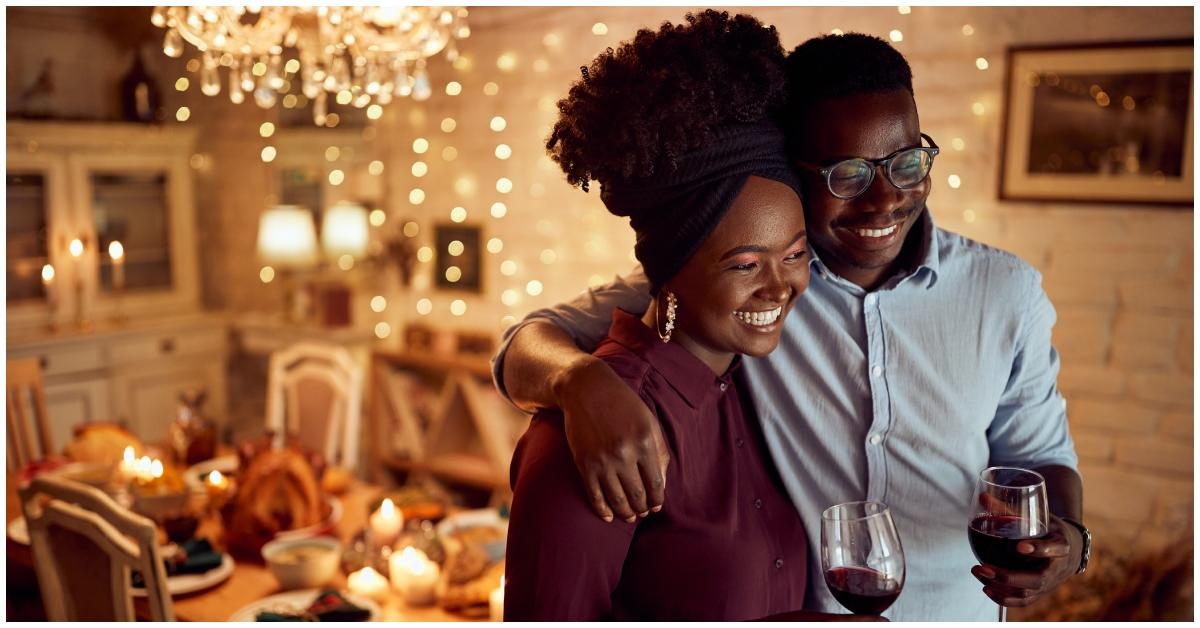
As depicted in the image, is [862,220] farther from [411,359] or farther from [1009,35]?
[411,359]

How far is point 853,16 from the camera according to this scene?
10.1 ft

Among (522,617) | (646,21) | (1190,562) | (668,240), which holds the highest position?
(646,21)

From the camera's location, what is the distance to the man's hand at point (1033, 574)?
1.27 m

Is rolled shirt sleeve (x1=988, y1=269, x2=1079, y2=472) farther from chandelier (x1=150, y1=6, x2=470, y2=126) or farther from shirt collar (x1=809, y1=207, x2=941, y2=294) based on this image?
chandelier (x1=150, y1=6, x2=470, y2=126)

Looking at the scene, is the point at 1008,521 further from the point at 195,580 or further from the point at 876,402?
the point at 195,580

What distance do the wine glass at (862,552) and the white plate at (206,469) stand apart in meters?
2.08

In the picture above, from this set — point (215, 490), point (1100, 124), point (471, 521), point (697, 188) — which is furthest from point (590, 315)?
point (1100, 124)

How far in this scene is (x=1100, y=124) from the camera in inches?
111

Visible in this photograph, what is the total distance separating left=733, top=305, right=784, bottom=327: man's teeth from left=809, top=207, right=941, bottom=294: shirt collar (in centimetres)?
20

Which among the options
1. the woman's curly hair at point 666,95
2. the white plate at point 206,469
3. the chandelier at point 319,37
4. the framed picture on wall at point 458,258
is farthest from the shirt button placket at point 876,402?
the framed picture on wall at point 458,258

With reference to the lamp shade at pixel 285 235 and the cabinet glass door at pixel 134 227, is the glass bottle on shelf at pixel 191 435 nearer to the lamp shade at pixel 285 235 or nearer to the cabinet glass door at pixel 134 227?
the lamp shade at pixel 285 235

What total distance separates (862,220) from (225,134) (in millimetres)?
4407

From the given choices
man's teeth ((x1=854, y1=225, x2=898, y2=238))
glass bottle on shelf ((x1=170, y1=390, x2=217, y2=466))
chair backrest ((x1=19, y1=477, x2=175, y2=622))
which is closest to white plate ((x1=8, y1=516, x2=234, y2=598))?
chair backrest ((x1=19, y1=477, x2=175, y2=622))

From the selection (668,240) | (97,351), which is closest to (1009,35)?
(668,240)
